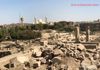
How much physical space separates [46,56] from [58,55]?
810mm

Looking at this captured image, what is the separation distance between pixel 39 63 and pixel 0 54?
24.8 feet

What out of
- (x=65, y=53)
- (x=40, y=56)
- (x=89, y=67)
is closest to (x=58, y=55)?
(x=65, y=53)

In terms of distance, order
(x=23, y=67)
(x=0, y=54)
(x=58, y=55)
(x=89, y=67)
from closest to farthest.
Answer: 1. (x=89, y=67)
2. (x=23, y=67)
3. (x=58, y=55)
4. (x=0, y=54)

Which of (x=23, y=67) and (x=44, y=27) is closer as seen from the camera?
(x=23, y=67)

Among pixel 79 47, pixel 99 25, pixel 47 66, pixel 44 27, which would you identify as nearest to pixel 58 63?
pixel 47 66

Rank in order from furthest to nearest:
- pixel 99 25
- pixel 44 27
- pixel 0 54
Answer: pixel 99 25 → pixel 44 27 → pixel 0 54

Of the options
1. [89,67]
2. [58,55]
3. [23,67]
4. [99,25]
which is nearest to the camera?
[89,67]

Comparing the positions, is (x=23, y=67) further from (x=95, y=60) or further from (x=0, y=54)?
(x=0, y=54)

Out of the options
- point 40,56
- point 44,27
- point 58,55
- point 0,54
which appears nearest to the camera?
point 58,55

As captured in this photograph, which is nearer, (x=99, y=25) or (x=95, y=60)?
(x=95, y=60)

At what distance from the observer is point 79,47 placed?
→ 15.6m

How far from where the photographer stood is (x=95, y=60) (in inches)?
558

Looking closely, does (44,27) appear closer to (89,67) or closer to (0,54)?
(0,54)

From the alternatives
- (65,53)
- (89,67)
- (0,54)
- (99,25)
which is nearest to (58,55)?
(65,53)
